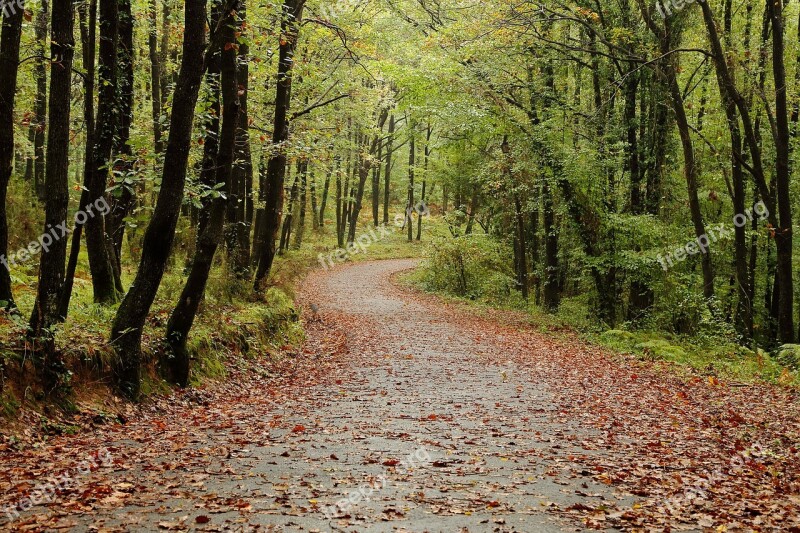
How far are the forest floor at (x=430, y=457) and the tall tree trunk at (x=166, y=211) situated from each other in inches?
29.7

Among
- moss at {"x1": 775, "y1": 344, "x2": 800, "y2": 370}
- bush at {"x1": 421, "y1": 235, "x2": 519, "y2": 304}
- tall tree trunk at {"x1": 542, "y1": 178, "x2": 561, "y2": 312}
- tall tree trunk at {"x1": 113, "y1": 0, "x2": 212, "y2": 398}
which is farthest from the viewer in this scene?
bush at {"x1": 421, "y1": 235, "x2": 519, "y2": 304}

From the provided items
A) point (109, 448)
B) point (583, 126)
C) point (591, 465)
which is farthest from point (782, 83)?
point (109, 448)

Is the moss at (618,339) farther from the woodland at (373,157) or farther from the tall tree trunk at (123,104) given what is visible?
the tall tree trunk at (123,104)

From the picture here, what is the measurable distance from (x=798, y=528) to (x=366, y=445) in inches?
164

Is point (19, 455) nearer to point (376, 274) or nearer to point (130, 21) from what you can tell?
point (130, 21)

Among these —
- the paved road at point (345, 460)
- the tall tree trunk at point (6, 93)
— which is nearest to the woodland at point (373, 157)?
the tall tree trunk at point (6, 93)

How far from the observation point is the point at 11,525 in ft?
13.7

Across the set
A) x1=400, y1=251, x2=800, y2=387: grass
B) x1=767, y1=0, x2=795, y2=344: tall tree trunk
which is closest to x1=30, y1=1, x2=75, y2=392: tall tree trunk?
x1=400, y1=251, x2=800, y2=387: grass

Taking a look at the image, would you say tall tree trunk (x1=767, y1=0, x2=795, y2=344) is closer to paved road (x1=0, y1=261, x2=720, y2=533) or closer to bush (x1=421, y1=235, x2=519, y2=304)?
paved road (x1=0, y1=261, x2=720, y2=533)

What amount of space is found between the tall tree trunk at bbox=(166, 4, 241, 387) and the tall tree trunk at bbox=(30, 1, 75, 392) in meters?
2.08

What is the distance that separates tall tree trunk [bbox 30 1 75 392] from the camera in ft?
22.5

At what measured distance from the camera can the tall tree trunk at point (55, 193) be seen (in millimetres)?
6871

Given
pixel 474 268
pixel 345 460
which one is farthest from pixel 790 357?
pixel 474 268

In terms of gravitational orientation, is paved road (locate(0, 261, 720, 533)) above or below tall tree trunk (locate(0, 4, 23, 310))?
below
